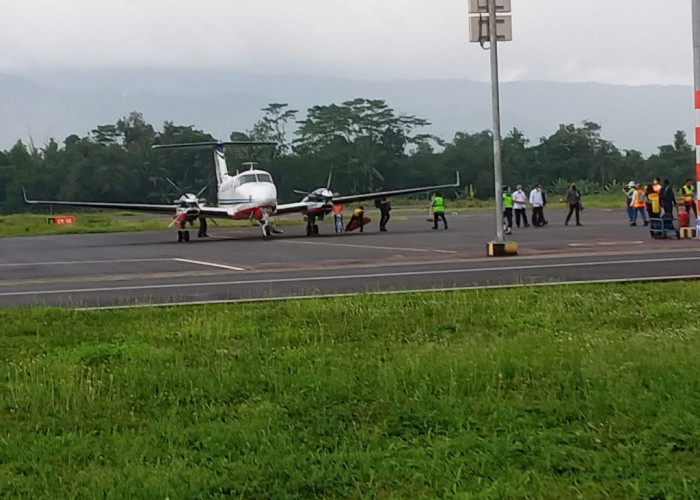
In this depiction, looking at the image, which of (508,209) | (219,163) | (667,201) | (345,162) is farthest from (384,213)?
(345,162)

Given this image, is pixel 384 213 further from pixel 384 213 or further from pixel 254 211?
pixel 254 211

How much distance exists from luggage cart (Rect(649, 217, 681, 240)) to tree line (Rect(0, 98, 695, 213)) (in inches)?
2843

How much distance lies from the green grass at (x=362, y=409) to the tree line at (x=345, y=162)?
297 feet

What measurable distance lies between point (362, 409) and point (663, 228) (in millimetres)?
21153

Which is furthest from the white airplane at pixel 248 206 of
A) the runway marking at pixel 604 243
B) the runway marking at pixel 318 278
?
the runway marking at pixel 318 278

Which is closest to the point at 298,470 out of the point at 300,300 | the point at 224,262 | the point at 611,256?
the point at 300,300

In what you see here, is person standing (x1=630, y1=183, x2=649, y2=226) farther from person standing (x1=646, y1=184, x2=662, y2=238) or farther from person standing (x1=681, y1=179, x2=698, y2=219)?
person standing (x1=681, y1=179, x2=698, y2=219)

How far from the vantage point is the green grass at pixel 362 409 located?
515cm

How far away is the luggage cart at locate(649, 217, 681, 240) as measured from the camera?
2602 cm

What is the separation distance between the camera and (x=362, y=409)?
6.61 m

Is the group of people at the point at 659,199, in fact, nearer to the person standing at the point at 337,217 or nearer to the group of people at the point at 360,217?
the group of people at the point at 360,217

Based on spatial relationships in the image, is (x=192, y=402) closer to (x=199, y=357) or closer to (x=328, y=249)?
(x=199, y=357)

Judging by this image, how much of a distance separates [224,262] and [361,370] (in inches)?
637

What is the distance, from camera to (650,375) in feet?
23.3
